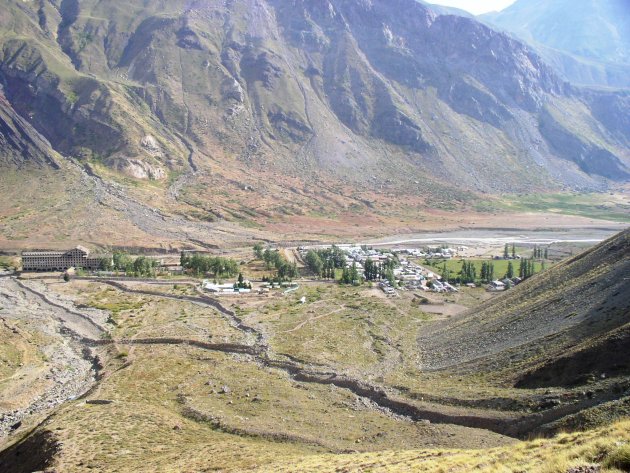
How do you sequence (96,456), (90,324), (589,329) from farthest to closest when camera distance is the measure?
(90,324), (589,329), (96,456)

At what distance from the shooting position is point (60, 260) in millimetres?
115188

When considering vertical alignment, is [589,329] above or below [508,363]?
above

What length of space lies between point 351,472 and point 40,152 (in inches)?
7855

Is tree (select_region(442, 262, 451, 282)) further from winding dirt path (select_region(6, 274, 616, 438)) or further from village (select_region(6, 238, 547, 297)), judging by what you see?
winding dirt path (select_region(6, 274, 616, 438))

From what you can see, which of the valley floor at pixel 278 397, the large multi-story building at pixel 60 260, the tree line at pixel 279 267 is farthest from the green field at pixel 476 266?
the large multi-story building at pixel 60 260

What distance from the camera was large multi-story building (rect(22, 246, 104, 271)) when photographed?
112438 millimetres

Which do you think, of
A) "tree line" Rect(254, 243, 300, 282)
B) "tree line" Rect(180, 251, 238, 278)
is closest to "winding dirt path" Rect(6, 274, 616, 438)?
"tree line" Rect(254, 243, 300, 282)

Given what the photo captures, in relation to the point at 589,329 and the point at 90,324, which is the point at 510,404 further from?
the point at 90,324

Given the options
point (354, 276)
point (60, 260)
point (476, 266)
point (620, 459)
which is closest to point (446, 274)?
point (476, 266)

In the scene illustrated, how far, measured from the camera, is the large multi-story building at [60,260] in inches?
4427

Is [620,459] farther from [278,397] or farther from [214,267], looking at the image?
[214,267]

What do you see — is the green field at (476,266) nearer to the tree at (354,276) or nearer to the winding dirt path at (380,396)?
the tree at (354,276)

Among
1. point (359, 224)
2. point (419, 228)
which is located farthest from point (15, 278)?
point (419, 228)

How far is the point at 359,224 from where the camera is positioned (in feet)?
641
